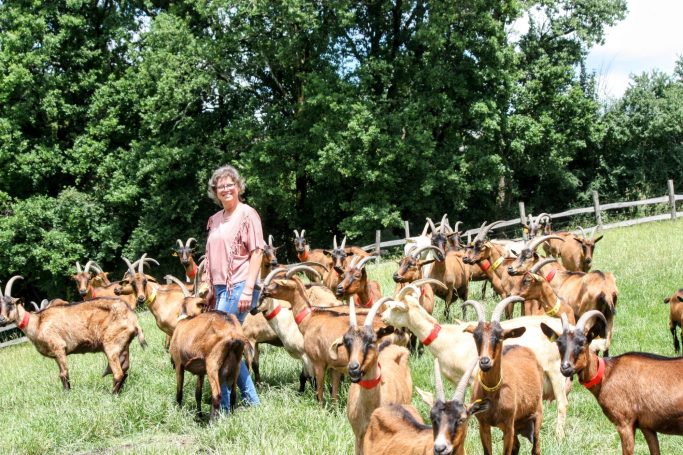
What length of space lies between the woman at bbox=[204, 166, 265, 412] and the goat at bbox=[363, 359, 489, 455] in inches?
84.8

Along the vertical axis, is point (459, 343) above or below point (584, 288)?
below

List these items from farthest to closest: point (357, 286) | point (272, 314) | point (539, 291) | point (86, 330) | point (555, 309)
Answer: point (86, 330), point (357, 286), point (539, 291), point (555, 309), point (272, 314)

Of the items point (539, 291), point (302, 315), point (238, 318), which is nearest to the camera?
point (238, 318)

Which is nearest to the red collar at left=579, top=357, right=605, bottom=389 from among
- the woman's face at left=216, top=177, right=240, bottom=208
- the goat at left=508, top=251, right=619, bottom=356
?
the goat at left=508, top=251, right=619, bottom=356

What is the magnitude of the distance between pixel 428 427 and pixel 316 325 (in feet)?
8.72

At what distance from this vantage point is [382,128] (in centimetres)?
2311

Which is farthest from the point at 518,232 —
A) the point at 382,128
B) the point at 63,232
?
the point at 63,232

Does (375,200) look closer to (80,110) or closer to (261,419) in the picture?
(80,110)

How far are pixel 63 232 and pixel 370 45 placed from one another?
43.0 feet

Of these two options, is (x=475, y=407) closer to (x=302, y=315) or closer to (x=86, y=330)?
(x=302, y=315)

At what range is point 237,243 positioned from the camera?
667cm

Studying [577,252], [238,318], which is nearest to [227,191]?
[238,318]

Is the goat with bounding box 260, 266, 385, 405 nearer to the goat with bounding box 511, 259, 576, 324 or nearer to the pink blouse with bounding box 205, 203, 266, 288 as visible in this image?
the pink blouse with bounding box 205, 203, 266, 288

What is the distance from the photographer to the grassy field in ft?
19.5
